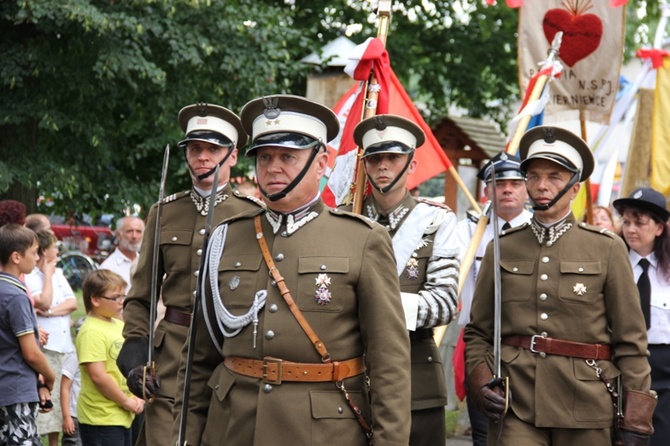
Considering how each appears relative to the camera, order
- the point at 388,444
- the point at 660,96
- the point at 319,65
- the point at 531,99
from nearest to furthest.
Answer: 1. the point at 388,444
2. the point at 531,99
3. the point at 660,96
4. the point at 319,65

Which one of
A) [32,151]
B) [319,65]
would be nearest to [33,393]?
[32,151]

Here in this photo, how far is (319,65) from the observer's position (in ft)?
49.6

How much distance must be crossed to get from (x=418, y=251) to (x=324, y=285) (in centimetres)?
184

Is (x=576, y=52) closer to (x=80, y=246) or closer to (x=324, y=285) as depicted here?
(x=324, y=285)

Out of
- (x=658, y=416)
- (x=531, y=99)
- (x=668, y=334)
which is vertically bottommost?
(x=658, y=416)

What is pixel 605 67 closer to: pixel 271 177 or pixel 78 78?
pixel 78 78

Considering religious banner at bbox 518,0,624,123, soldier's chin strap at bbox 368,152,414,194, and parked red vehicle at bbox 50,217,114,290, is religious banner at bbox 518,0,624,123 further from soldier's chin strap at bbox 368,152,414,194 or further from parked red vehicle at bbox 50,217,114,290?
parked red vehicle at bbox 50,217,114,290

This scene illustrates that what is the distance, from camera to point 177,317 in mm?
6594

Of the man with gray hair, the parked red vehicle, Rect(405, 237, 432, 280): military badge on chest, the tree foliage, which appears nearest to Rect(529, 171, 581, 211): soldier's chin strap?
Rect(405, 237, 432, 280): military badge on chest

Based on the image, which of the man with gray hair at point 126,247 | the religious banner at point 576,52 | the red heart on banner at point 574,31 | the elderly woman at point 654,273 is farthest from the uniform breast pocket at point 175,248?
the red heart on banner at point 574,31

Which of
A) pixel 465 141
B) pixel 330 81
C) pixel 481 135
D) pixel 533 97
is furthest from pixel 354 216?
pixel 330 81

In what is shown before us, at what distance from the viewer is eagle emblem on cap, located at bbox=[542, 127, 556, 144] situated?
628 centimetres

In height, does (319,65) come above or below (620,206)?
above

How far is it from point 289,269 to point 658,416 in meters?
3.32
